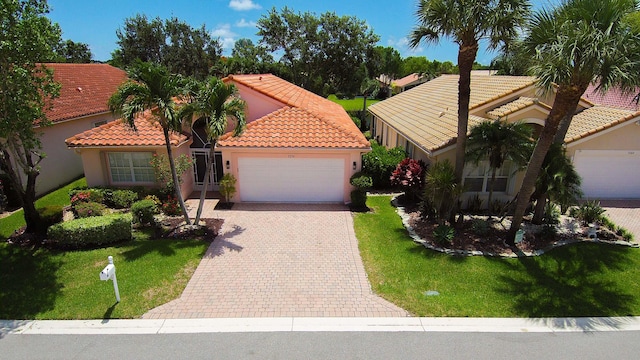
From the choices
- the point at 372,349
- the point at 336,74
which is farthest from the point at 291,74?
the point at 372,349

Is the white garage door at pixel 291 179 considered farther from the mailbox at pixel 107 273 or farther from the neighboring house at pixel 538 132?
the mailbox at pixel 107 273

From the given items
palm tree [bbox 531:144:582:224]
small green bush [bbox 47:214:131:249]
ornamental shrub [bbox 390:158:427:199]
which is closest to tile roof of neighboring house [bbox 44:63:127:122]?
small green bush [bbox 47:214:131:249]

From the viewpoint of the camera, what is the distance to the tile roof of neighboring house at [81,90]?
19.8 meters

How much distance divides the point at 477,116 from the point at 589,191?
6407 mm

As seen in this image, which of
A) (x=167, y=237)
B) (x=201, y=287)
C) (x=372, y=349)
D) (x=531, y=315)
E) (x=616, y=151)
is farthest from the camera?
(x=616, y=151)

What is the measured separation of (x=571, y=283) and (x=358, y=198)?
786 cm

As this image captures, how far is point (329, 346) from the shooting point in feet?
24.6

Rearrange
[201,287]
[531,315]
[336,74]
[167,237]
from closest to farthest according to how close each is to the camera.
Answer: [531,315] → [201,287] → [167,237] → [336,74]

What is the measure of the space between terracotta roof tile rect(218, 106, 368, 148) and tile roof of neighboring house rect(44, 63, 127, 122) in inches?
399

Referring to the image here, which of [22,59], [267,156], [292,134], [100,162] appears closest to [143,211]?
[100,162]

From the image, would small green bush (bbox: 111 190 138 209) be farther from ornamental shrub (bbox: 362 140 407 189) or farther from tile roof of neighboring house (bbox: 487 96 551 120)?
tile roof of neighboring house (bbox: 487 96 551 120)

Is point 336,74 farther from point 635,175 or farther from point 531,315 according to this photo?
point 531,315

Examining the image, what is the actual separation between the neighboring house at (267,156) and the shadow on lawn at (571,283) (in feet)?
24.7

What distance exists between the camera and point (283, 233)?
43.1 feet
